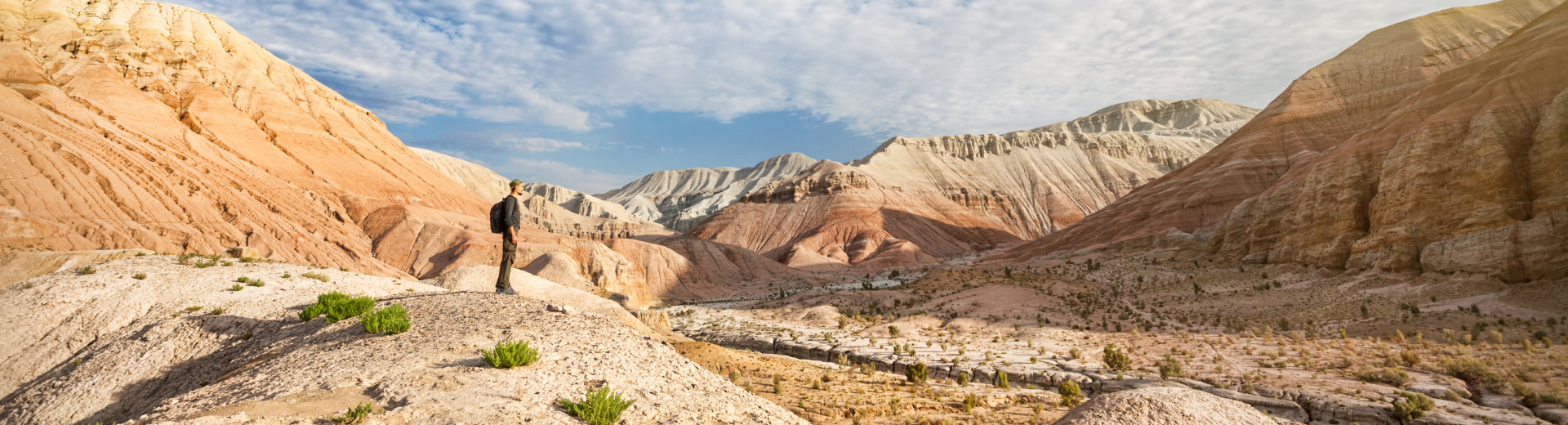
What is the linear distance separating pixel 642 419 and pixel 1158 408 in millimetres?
5383

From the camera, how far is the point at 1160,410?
697cm

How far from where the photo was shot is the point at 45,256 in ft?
43.3

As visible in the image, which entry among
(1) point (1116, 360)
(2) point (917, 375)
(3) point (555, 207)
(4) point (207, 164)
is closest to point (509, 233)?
(2) point (917, 375)

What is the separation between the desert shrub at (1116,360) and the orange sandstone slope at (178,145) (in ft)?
Result: 105

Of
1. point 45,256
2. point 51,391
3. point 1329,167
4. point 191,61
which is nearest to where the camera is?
point 51,391

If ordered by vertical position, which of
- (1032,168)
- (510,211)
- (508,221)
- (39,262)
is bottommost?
(39,262)

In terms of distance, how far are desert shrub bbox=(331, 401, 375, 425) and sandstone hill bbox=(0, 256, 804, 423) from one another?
0.15 metres

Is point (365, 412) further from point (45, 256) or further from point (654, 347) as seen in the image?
point (45, 256)

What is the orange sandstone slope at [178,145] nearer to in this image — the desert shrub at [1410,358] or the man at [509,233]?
the man at [509,233]

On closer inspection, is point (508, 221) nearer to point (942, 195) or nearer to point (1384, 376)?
point (1384, 376)

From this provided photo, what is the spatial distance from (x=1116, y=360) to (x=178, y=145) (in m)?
49.6

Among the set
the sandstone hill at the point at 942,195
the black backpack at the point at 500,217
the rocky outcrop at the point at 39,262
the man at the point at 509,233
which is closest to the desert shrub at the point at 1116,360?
the man at the point at 509,233

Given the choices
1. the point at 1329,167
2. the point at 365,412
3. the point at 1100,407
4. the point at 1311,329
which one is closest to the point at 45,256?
the point at 365,412

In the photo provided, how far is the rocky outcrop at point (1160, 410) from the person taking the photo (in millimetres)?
6848
